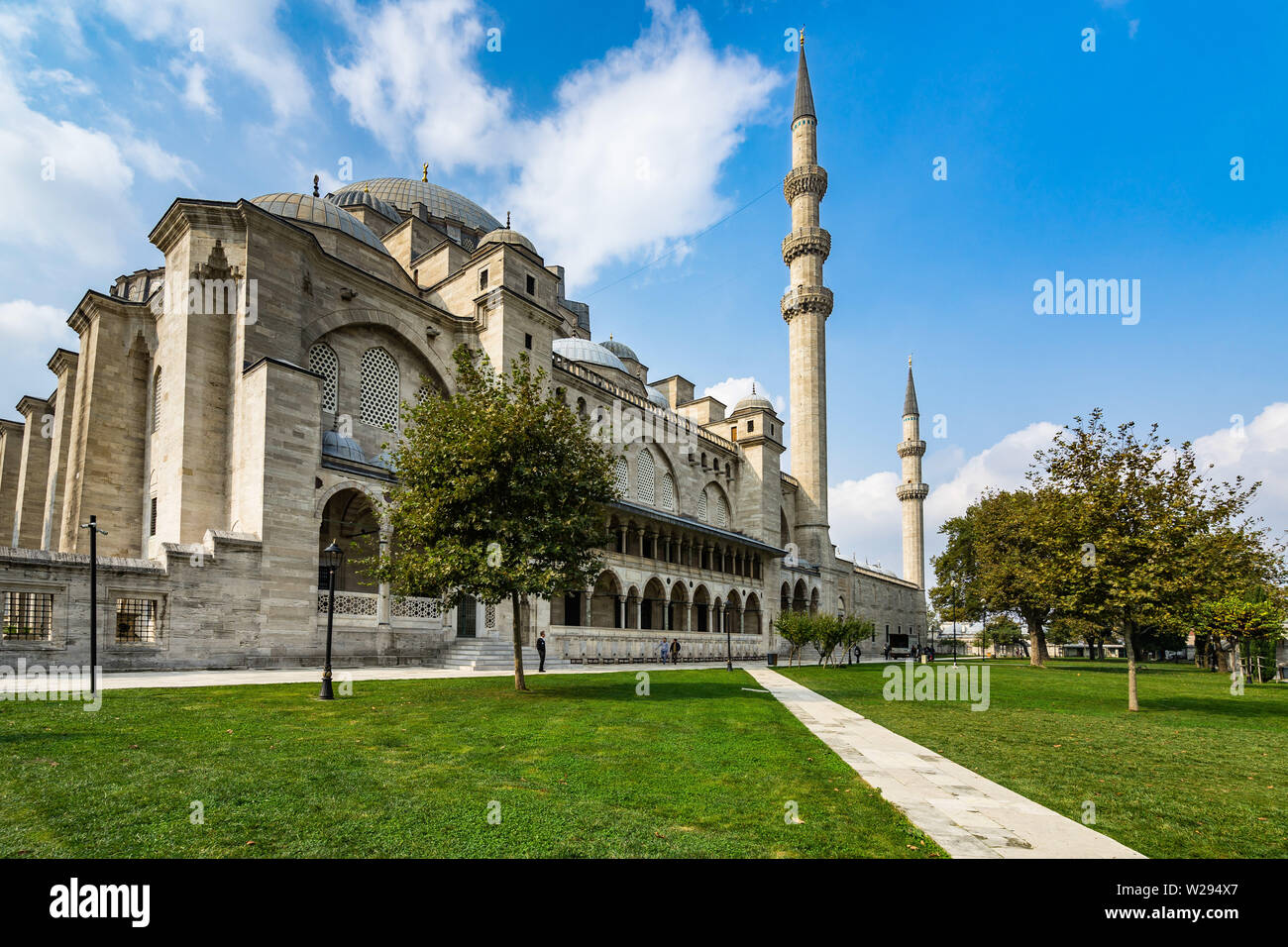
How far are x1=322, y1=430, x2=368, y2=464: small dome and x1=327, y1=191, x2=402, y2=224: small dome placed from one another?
19.0m

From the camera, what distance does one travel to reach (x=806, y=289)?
5269 centimetres

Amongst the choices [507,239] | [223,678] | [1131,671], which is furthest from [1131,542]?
[507,239]

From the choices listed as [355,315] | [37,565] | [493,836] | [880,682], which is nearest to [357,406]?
[355,315]

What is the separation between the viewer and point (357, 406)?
28.5 m

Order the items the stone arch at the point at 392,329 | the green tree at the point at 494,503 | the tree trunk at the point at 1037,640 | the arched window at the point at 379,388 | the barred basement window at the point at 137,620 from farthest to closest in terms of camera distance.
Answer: the tree trunk at the point at 1037,640 < the arched window at the point at 379,388 < the stone arch at the point at 392,329 < the barred basement window at the point at 137,620 < the green tree at the point at 494,503

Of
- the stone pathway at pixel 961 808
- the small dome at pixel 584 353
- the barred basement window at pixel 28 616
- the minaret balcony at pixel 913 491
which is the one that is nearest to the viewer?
the stone pathway at pixel 961 808

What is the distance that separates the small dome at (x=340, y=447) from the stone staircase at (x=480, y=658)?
7.53 meters

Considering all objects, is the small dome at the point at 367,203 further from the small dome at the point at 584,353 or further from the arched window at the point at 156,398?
the arched window at the point at 156,398

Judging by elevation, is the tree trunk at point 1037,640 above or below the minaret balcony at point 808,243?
below

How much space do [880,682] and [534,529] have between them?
14355mm

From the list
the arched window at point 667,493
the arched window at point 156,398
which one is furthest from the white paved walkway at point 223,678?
the arched window at point 667,493

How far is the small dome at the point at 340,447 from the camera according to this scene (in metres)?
25.0

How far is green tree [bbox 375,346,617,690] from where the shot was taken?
48.5 ft
